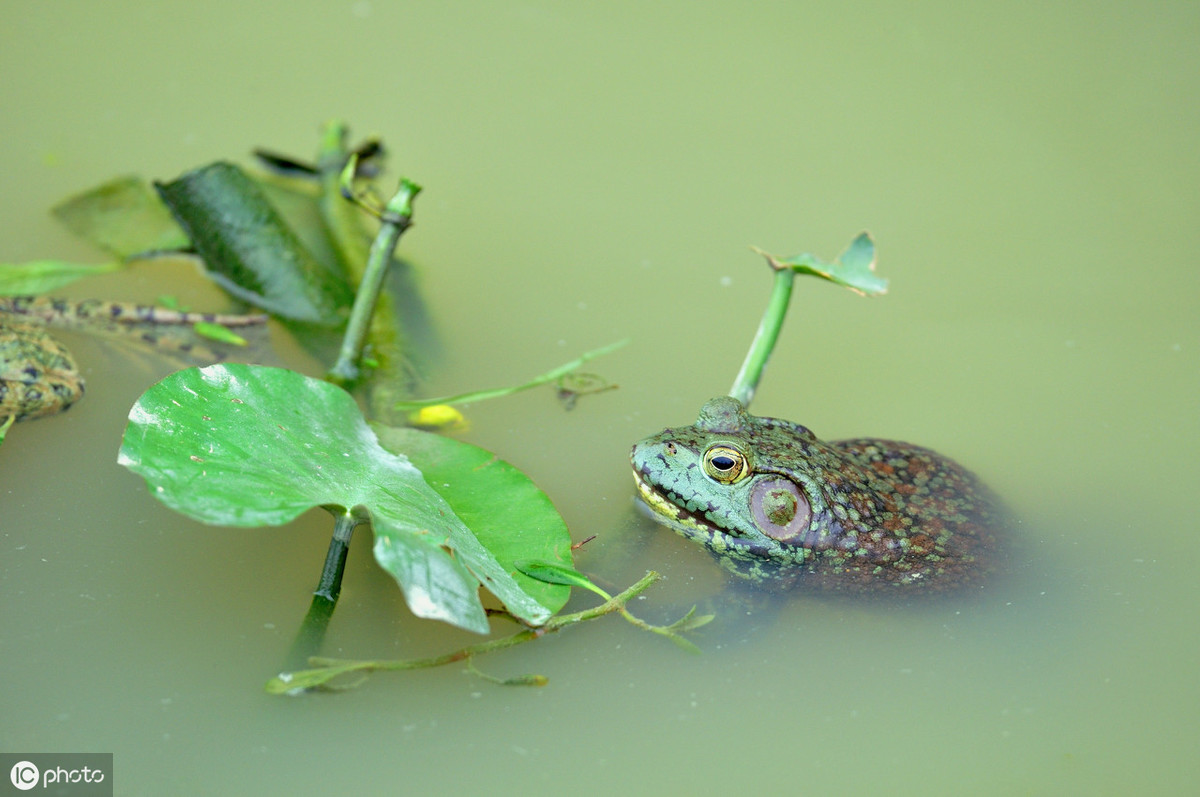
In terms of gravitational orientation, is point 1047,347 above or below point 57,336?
above

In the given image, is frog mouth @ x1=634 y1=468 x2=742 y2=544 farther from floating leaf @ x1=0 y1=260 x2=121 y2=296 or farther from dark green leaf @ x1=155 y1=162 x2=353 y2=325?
floating leaf @ x1=0 y1=260 x2=121 y2=296

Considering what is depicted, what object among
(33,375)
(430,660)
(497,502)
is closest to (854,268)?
(497,502)

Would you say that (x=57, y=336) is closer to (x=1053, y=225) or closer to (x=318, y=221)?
(x=318, y=221)

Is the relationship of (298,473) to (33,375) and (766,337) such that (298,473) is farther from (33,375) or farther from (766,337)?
(766,337)

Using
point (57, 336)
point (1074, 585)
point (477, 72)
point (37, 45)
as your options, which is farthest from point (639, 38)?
point (1074, 585)

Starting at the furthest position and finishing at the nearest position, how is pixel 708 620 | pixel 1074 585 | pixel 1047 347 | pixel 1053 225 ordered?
pixel 1053 225
pixel 1047 347
pixel 1074 585
pixel 708 620

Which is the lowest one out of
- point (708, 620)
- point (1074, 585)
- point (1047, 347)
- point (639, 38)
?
point (708, 620)
